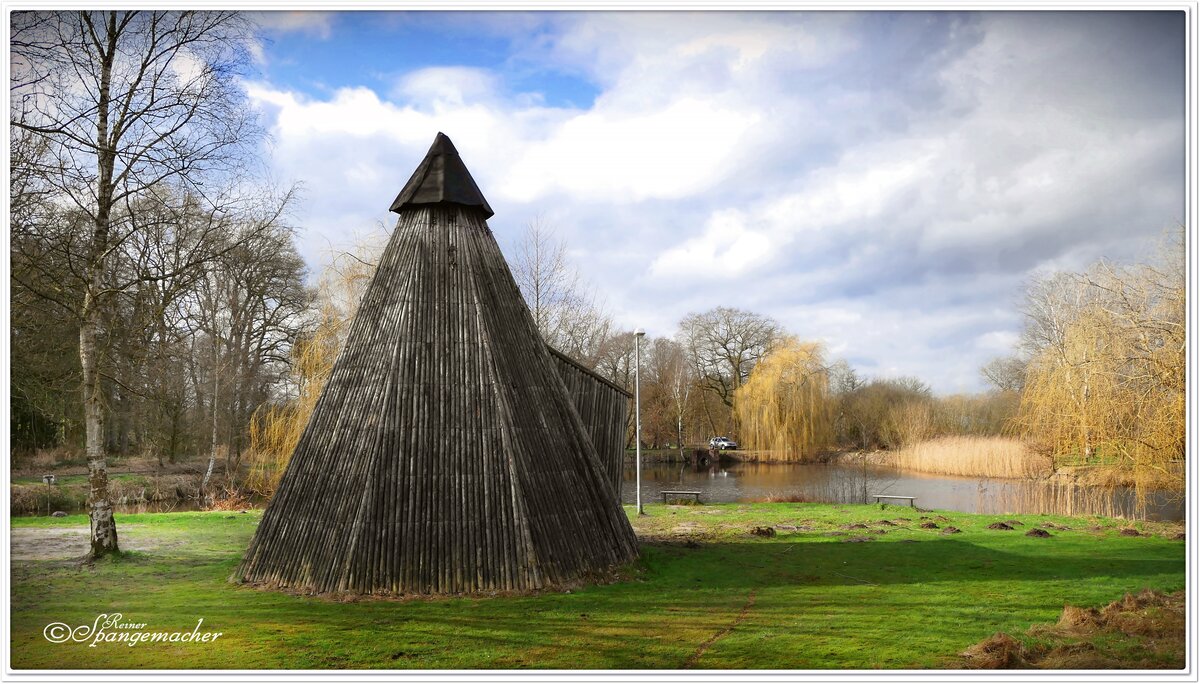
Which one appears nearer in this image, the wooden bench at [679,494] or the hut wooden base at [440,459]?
the hut wooden base at [440,459]

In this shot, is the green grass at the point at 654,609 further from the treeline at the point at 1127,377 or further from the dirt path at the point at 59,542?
the treeline at the point at 1127,377

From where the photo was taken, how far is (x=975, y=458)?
25438 mm

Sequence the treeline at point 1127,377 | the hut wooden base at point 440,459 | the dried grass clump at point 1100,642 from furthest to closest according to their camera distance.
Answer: the treeline at point 1127,377 < the hut wooden base at point 440,459 < the dried grass clump at point 1100,642

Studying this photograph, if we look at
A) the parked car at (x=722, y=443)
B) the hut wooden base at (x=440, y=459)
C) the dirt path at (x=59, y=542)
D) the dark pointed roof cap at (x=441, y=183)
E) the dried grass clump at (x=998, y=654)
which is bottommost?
the parked car at (x=722, y=443)

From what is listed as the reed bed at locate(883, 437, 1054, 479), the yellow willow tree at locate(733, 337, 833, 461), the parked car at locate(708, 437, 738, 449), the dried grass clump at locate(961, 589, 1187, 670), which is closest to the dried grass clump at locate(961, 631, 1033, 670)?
the dried grass clump at locate(961, 589, 1187, 670)

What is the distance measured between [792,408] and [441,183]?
87.2 feet

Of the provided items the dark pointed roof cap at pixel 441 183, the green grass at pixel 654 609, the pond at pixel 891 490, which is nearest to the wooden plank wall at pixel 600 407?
the green grass at pixel 654 609

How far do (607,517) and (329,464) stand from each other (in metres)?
3.48

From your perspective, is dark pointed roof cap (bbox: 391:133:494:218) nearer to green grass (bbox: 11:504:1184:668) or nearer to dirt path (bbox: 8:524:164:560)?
green grass (bbox: 11:504:1184:668)

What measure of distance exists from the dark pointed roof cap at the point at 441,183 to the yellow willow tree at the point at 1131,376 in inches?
375

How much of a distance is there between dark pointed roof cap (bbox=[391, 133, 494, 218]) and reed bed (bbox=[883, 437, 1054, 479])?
60.3 feet

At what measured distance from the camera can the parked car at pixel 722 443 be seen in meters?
39.2

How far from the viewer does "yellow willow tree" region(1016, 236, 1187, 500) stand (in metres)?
10.2
